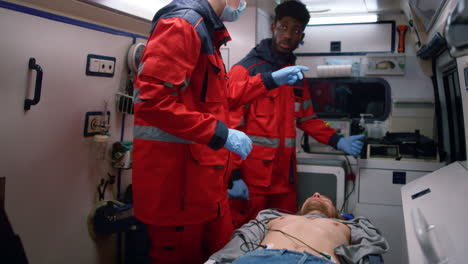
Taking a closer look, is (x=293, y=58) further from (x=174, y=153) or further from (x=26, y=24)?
(x=26, y=24)

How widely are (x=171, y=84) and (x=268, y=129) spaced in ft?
4.41

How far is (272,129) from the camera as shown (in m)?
2.92

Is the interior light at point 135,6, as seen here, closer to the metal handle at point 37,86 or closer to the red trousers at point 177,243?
the metal handle at point 37,86

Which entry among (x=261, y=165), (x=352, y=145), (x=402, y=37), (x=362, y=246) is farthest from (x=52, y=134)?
→ (x=402, y=37)

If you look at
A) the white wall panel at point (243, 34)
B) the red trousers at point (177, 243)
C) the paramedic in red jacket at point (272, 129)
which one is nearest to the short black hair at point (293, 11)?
the paramedic in red jacket at point (272, 129)

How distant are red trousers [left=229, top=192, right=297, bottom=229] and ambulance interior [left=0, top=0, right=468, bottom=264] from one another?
1.01 ft

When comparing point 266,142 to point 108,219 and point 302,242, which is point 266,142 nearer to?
point 302,242

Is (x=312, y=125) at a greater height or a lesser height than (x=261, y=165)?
greater

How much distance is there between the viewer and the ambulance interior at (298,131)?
2.14 meters

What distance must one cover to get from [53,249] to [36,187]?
0.46 metres

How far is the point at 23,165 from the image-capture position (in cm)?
224

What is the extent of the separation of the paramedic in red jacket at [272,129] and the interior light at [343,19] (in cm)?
82

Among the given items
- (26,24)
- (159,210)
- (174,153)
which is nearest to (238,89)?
(174,153)

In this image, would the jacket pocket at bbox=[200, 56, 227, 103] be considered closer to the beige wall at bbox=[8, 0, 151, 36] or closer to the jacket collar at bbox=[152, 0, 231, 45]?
the jacket collar at bbox=[152, 0, 231, 45]
